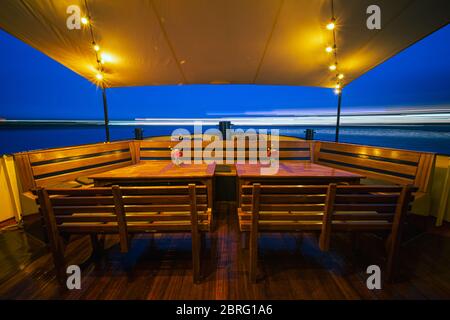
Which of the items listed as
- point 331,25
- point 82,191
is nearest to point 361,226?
point 82,191

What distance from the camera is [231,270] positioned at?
1.83 metres

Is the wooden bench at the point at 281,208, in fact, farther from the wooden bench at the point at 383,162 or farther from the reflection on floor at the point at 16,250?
the reflection on floor at the point at 16,250

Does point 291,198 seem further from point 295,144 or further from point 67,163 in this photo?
point 67,163

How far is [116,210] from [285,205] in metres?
1.41

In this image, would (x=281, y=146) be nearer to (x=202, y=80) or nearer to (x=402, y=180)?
(x=402, y=180)

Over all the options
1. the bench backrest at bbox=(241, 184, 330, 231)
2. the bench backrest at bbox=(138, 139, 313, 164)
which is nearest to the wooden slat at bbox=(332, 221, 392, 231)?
the bench backrest at bbox=(241, 184, 330, 231)

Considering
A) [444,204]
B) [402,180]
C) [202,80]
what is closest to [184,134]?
[202,80]

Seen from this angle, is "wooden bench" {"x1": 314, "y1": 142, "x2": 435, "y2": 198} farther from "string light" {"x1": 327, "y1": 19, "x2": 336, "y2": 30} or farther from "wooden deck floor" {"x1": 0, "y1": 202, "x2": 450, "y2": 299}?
"string light" {"x1": 327, "y1": 19, "x2": 336, "y2": 30}

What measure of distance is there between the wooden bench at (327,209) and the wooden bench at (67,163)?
8.74ft

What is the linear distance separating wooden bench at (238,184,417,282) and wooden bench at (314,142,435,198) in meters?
1.36

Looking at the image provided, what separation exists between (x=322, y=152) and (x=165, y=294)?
12.7ft

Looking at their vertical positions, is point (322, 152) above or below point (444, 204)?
above

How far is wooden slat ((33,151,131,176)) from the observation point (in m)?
2.69

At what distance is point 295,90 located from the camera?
2038cm
